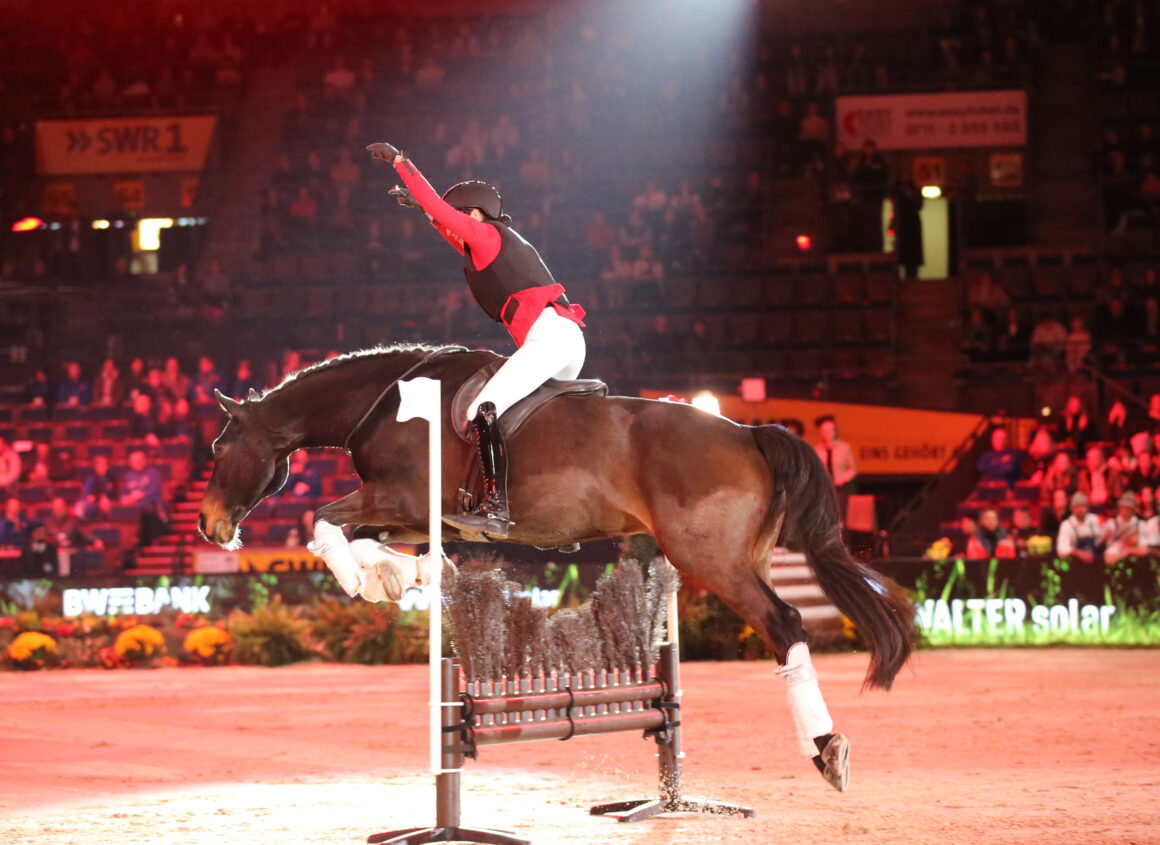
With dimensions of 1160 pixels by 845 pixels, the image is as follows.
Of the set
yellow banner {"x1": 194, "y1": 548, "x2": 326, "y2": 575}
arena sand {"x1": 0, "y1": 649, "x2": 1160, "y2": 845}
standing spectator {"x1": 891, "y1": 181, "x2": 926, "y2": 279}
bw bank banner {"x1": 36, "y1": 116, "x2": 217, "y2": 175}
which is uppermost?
bw bank banner {"x1": 36, "y1": 116, "x2": 217, "y2": 175}

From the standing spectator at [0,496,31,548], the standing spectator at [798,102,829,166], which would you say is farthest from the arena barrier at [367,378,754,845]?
the standing spectator at [798,102,829,166]

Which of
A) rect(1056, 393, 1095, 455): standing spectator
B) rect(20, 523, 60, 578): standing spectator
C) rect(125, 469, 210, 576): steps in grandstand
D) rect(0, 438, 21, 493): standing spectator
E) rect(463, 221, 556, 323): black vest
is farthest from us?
rect(0, 438, 21, 493): standing spectator

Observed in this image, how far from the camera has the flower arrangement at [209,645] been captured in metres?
13.7

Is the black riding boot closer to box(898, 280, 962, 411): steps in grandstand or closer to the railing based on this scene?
the railing

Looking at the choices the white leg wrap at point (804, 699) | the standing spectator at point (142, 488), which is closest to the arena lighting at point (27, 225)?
the standing spectator at point (142, 488)

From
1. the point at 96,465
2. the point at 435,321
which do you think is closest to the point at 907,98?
the point at 435,321

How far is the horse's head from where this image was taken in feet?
21.3

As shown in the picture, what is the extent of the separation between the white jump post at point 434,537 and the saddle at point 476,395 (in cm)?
34

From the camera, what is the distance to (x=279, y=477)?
6676 millimetres

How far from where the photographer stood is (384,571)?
578cm

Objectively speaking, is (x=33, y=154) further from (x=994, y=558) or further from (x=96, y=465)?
(x=994, y=558)

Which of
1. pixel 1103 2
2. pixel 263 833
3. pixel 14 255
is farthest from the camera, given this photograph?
pixel 1103 2

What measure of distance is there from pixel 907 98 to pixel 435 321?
9.22 meters

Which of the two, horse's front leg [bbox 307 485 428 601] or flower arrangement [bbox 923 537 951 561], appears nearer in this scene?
horse's front leg [bbox 307 485 428 601]
